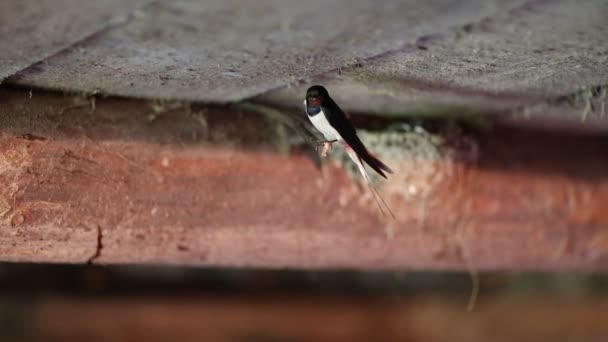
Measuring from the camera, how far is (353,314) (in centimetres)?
267

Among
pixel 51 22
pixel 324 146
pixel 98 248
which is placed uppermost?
pixel 51 22

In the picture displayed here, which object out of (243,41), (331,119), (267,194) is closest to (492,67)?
(331,119)

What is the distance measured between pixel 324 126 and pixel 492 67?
0.80ft

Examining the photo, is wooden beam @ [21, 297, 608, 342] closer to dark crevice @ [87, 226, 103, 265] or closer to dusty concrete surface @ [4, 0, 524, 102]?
dark crevice @ [87, 226, 103, 265]

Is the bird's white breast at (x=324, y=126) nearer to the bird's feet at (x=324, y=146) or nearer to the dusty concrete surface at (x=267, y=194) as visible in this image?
the bird's feet at (x=324, y=146)

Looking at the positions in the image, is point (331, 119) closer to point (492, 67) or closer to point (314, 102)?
point (314, 102)

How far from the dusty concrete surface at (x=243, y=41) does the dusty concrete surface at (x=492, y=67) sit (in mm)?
37

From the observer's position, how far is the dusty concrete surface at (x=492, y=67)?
0.74 metres

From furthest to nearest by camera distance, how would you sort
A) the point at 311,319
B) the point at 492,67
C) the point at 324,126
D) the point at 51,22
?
the point at 311,319 < the point at 324,126 < the point at 492,67 < the point at 51,22

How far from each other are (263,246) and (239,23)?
0.63 meters

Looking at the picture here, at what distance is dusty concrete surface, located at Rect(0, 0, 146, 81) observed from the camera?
0.66m

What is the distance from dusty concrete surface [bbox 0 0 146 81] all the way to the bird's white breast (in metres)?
0.35

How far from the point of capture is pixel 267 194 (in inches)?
50.3

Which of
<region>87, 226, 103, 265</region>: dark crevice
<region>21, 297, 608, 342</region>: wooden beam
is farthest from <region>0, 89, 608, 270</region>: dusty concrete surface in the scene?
<region>21, 297, 608, 342</region>: wooden beam
